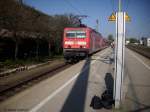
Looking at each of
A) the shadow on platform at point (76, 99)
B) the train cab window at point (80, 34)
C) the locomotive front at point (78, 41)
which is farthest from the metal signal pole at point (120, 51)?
the train cab window at point (80, 34)

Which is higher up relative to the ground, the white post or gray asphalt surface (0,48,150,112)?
the white post

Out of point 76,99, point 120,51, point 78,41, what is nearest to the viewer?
point 120,51

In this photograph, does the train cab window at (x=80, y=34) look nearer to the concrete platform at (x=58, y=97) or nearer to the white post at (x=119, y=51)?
the concrete platform at (x=58, y=97)

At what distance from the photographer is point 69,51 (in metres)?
26.9

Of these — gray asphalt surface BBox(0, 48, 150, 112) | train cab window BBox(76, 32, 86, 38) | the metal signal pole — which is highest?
train cab window BBox(76, 32, 86, 38)

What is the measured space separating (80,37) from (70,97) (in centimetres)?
1673

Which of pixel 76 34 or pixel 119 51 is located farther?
pixel 76 34

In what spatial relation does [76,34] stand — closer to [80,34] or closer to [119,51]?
[80,34]

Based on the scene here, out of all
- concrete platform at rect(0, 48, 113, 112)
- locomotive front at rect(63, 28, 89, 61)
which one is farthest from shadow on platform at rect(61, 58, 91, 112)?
locomotive front at rect(63, 28, 89, 61)

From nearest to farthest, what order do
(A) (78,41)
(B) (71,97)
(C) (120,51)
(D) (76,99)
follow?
(C) (120,51), (D) (76,99), (B) (71,97), (A) (78,41)

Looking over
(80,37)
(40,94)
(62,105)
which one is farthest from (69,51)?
(62,105)

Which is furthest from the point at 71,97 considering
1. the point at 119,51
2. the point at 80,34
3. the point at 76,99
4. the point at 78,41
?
the point at 80,34

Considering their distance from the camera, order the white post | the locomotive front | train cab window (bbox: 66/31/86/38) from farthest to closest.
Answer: train cab window (bbox: 66/31/86/38) → the locomotive front → the white post

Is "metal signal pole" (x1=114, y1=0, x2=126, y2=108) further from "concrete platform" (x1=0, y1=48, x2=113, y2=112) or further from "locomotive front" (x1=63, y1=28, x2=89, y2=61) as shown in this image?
"locomotive front" (x1=63, y1=28, x2=89, y2=61)
